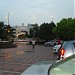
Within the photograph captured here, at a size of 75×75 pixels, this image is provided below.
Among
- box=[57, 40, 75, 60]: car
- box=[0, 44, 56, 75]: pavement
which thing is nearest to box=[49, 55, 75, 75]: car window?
box=[0, 44, 56, 75]: pavement

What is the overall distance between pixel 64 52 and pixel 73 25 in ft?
213

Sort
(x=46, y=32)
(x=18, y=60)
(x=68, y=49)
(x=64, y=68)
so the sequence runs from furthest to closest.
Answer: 1. (x=46, y=32)
2. (x=18, y=60)
3. (x=68, y=49)
4. (x=64, y=68)

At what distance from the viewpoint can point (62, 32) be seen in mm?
73812

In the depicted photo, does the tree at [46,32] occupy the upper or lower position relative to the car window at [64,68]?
upper

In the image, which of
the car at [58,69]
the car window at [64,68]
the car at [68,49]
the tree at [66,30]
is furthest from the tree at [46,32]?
the car window at [64,68]

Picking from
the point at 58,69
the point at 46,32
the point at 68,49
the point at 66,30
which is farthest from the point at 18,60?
the point at 46,32

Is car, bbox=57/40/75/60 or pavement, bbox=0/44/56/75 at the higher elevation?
car, bbox=57/40/75/60

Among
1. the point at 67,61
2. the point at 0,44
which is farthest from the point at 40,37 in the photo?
the point at 67,61

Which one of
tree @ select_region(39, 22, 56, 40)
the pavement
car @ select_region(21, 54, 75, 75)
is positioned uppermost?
tree @ select_region(39, 22, 56, 40)

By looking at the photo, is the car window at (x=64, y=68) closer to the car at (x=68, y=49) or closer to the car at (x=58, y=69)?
the car at (x=58, y=69)

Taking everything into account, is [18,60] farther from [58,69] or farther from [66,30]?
[66,30]

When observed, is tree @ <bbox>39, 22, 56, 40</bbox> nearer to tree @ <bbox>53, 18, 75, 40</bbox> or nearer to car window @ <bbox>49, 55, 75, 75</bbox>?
tree @ <bbox>53, 18, 75, 40</bbox>

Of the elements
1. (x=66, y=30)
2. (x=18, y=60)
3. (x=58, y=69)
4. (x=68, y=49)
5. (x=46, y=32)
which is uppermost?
(x=66, y=30)

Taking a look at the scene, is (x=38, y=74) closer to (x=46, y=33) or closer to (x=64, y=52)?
(x=64, y=52)
